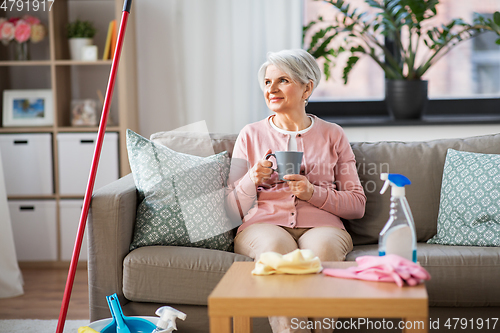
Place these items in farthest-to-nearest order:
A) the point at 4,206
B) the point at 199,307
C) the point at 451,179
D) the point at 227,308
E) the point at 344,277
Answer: the point at 4,206
the point at 451,179
the point at 199,307
the point at 344,277
the point at 227,308

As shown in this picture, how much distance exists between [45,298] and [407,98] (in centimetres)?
216

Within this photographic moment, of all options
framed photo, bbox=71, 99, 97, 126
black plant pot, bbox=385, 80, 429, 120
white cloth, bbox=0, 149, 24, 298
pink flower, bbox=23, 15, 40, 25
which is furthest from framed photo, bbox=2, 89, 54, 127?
black plant pot, bbox=385, 80, 429, 120

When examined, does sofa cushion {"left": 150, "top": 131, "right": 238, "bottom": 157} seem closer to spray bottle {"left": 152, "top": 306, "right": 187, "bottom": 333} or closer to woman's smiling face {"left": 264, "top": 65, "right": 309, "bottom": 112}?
woman's smiling face {"left": 264, "top": 65, "right": 309, "bottom": 112}

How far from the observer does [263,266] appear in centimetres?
123

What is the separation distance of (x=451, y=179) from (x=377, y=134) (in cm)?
98

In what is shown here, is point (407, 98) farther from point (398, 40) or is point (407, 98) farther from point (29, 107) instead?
point (29, 107)

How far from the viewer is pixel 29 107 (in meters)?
2.87

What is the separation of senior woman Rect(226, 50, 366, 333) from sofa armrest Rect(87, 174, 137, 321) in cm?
42

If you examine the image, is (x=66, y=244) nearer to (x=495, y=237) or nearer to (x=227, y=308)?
(x=227, y=308)

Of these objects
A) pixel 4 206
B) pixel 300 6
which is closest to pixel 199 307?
pixel 4 206

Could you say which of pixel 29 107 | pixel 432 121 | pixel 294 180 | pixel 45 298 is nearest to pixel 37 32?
pixel 29 107

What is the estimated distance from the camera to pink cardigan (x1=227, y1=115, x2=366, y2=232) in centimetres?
182

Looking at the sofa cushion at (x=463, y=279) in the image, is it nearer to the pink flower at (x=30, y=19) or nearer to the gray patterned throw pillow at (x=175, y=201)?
the gray patterned throw pillow at (x=175, y=201)

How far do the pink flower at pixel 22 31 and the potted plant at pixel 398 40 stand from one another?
1572mm
